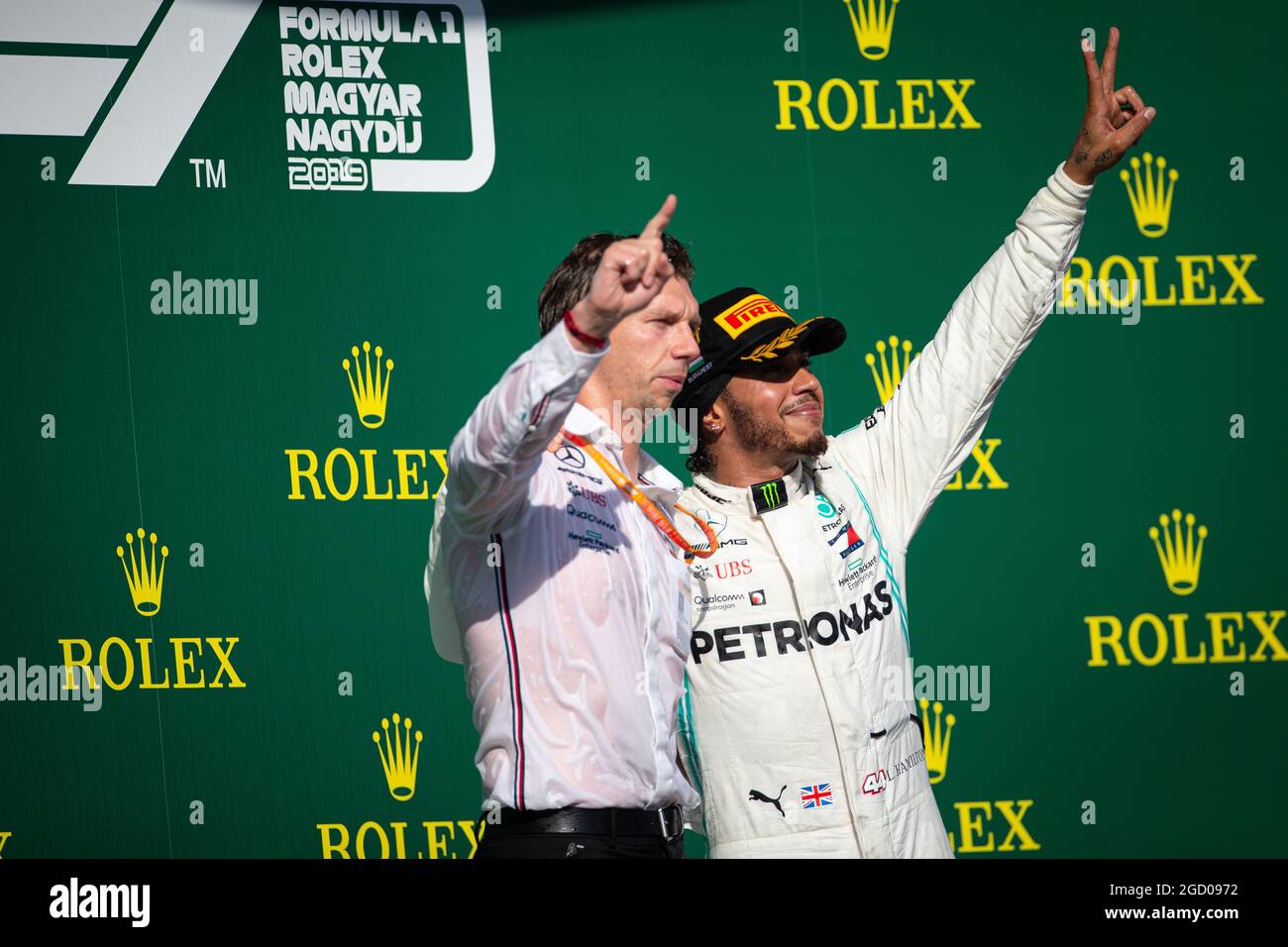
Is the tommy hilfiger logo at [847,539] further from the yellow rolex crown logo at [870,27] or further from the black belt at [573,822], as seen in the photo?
the yellow rolex crown logo at [870,27]

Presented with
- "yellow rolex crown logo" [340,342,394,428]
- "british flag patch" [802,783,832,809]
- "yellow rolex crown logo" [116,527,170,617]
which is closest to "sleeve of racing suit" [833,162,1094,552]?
"british flag patch" [802,783,832,809]

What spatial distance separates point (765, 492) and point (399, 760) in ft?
4.42

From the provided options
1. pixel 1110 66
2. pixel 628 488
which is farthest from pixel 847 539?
pixel 1110 66

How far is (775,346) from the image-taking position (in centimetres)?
266

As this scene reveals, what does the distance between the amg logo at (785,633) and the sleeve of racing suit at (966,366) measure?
0.72 ft

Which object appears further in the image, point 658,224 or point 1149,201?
point 1149,201

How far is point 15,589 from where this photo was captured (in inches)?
130

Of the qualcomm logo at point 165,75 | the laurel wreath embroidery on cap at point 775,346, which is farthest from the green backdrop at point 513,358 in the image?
the laurel wreath embroidery on cap at point 775,346

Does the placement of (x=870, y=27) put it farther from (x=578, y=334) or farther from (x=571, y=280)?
(x=578, y=334)

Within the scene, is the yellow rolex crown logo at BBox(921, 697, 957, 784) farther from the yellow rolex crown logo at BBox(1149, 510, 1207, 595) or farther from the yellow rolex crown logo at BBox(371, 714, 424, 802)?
the yellow rolex crown logo at BBox(371, 714, 424, 802)

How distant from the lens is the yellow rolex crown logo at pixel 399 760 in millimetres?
3414

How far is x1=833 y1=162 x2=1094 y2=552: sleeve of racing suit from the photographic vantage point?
8.16ft

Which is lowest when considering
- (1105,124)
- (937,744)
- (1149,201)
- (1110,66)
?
(937,744)

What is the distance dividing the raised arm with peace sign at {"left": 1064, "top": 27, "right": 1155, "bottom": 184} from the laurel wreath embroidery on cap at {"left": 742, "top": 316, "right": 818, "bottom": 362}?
560 mm
